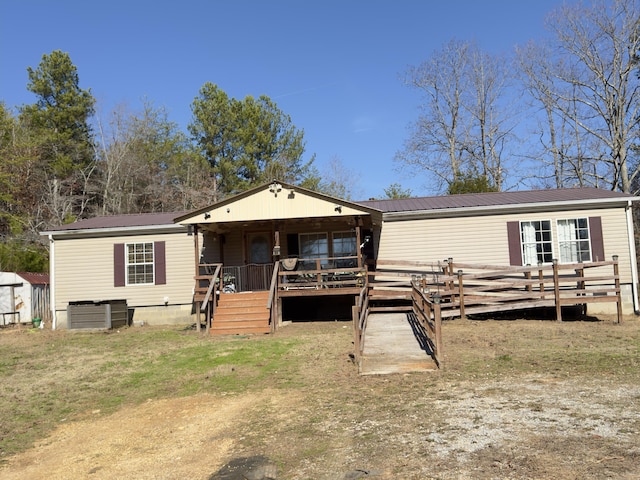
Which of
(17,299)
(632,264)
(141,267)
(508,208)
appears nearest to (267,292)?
(141,267)

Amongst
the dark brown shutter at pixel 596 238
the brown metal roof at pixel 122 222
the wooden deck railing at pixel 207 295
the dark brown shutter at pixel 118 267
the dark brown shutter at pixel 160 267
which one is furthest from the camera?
the brown metal roof at pixel 122 222

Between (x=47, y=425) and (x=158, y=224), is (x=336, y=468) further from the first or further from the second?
(x=158, y=224)

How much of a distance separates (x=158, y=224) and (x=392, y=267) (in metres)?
7.62

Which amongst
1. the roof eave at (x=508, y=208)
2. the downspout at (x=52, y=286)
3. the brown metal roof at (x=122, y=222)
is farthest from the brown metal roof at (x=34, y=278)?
the roof eave at (x=508, y=208)

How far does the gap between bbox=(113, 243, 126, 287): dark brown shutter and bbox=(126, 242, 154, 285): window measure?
0.51 ft

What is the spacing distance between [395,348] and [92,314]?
Result: 10075mm

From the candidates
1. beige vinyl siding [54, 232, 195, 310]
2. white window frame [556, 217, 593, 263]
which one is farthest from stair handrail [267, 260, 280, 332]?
white window frame [556, 217, 593, 263]

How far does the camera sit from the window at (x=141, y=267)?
1600 cm

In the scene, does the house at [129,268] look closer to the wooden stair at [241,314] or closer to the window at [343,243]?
the wooden stair at [241,314]

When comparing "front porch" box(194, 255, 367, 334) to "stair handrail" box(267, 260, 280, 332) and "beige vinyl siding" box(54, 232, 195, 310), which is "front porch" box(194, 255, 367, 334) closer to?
"stair handrail" box(267, 260, 280, 332)

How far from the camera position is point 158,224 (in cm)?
1578

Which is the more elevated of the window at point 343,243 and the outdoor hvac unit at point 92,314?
the window at point 343,243

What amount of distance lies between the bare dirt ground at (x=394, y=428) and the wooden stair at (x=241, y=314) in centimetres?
449

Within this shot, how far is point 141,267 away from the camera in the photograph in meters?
16.0
